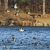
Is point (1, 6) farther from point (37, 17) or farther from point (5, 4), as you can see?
point (37, 17)

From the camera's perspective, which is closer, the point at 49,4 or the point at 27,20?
the point at 27,20

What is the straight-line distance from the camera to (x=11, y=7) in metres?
55.8

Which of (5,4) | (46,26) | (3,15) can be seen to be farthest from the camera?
(5,4)

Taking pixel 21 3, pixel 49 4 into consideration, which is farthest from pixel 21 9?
pixel 49 4

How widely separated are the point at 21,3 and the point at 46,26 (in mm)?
9217

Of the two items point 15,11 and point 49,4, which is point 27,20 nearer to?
point 15,11

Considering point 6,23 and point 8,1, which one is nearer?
point 6,23

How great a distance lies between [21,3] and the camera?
57188mm

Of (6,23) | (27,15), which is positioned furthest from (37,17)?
(6,23)

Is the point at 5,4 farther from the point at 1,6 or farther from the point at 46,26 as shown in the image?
the point at 46,26

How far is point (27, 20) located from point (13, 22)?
2.21m

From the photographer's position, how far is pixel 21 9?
56.2m

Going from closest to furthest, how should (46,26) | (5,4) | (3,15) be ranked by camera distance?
(46,26), (3,15), (5,4)

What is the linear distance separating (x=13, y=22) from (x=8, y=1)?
7.90 m
